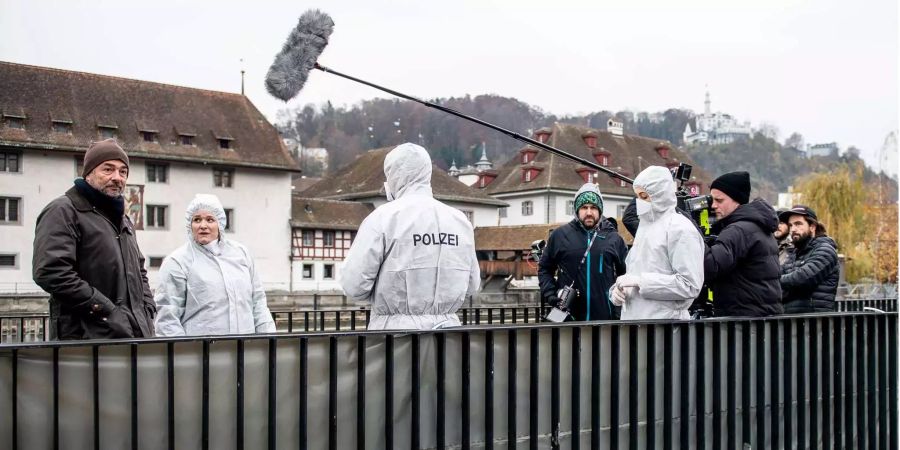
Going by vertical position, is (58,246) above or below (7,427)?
above

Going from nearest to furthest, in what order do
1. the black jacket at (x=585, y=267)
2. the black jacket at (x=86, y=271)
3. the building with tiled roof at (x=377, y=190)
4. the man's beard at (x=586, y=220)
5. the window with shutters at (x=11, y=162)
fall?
the black jacket at (x=86, y=271), the black jacket at (x=585, y=267), the man's beard at (x=586, y=220), the window with shutters at (x=11, y=162), the building with tiled roof at (x=377, y=190)

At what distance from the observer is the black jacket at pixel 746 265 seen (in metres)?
5.66

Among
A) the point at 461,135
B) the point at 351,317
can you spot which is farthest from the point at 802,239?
the point at 461,135

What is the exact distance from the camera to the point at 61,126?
47.8 m

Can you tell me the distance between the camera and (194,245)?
5.86 metres

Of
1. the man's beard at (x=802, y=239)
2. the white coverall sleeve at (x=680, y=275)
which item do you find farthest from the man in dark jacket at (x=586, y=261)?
the man's beard at (x=802, y=239)

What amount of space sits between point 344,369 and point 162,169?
Result: 159 ft

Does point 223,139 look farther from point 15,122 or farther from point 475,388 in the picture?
point 475,388

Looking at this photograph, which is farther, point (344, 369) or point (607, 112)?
point (607, 112)

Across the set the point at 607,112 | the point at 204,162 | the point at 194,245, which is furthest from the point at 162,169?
the point at 607,112

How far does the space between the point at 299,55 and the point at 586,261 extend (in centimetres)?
265

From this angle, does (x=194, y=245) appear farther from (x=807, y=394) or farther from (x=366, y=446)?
(x=807, y=394)

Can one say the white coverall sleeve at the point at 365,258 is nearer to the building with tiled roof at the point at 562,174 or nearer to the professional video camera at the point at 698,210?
the professional video camera at the point at 698,210

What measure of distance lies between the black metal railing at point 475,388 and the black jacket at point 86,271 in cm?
113
